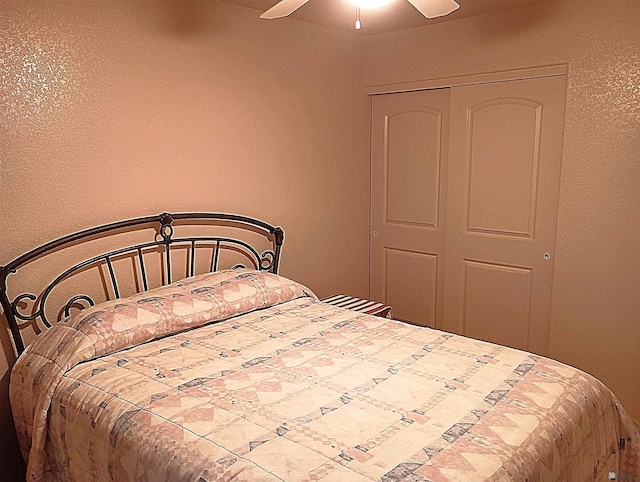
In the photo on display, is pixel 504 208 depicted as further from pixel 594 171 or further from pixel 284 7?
pixel 284 7

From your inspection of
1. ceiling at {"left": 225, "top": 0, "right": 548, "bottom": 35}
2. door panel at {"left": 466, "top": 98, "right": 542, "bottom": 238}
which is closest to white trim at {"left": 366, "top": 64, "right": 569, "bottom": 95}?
door panel at {"left": 466, "top": 98, "right": 542, "bottom": 238}

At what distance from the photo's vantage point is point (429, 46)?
366 centimetres

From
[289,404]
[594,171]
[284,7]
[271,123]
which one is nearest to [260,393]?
[289,404]

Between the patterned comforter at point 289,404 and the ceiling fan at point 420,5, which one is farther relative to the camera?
the ceiling fan at point 420,5

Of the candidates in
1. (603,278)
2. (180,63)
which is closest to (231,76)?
(180,63)

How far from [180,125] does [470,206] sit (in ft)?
6.27

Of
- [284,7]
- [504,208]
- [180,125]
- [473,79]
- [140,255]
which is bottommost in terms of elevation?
[140,255]

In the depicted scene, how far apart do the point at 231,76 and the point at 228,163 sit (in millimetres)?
491

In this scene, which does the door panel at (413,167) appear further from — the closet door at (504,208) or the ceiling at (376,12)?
the ceiling at (376,12)

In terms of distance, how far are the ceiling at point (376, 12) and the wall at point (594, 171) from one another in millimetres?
161

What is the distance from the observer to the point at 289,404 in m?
1.85

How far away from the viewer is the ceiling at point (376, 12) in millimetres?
3104

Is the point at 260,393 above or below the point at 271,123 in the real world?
below

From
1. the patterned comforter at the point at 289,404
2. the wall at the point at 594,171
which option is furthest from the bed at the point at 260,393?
the wall at the point at 594,171
